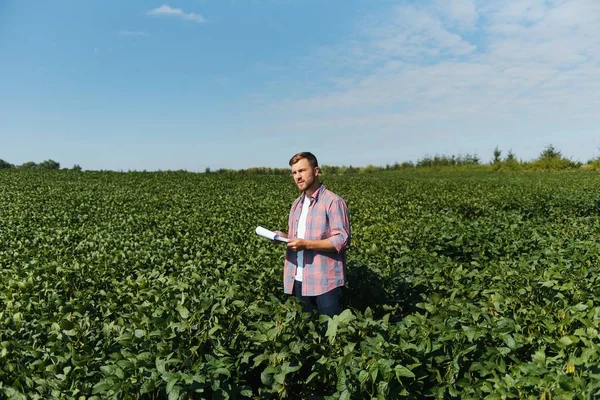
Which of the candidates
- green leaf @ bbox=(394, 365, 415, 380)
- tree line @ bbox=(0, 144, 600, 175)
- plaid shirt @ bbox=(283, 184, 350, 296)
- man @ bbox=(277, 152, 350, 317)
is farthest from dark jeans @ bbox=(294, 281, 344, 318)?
tree line @ bbox=(0, 144, 600, 175)

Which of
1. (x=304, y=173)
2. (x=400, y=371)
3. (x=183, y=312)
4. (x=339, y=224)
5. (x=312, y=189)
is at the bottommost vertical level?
(x=400, y=371)

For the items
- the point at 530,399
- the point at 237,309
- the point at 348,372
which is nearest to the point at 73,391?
the point at 237,309

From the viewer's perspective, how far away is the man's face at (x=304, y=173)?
3.93m

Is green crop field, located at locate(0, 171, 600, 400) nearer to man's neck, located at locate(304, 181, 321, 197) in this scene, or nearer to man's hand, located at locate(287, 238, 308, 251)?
man's hand, located at locate(287, 238, 308, 251)

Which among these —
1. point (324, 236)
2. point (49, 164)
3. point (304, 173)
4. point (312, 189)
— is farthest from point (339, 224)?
point (49, 164)

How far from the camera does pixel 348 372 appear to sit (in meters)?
2.74

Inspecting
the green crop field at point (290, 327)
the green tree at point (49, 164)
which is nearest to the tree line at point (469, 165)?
the green tree at point (49, 164)

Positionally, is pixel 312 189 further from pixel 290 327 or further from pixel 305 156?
pixel 290 327

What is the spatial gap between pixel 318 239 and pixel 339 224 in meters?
0.23

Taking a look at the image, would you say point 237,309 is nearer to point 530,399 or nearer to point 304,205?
point 304,205

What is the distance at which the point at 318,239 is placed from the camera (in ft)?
13.2

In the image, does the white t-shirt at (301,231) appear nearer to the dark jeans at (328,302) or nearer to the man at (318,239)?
the man at (318,239)

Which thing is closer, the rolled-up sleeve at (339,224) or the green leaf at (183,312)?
the green leaf at (183,312)

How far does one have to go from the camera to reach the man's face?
3932 millimetres
